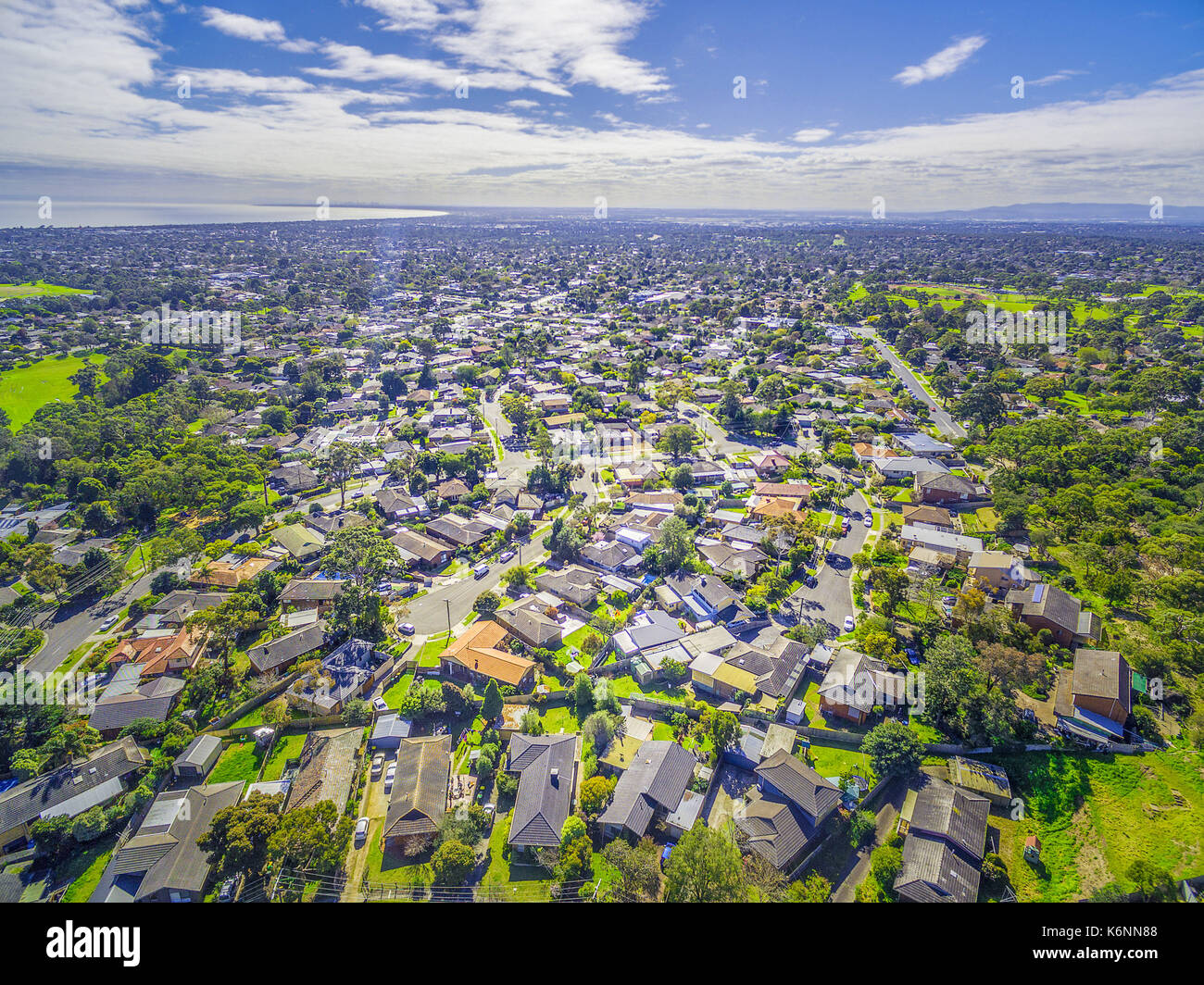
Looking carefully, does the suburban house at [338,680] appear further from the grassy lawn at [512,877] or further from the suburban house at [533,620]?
the grassy lawn at [512,877]

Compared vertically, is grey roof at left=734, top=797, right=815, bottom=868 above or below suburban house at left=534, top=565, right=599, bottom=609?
below

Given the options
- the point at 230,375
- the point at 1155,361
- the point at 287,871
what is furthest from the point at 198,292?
the point at 1155,361

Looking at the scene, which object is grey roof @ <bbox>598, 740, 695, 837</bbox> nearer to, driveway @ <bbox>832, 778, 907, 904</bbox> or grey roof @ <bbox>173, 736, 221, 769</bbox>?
driveway @ <bbox>832, 778, 907, 904</bbox>

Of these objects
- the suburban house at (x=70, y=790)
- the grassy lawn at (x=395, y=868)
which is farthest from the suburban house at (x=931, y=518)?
the suburban house at (x=70, y=790)

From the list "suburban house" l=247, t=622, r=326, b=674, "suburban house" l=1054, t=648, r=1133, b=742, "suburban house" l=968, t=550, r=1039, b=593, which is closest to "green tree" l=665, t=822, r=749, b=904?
"suburban house" l=1054, t=648, r=1133, b=742

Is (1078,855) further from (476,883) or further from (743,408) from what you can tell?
(743,408)

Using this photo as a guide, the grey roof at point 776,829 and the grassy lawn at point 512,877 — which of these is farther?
the grey roof at point 776,829
